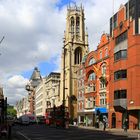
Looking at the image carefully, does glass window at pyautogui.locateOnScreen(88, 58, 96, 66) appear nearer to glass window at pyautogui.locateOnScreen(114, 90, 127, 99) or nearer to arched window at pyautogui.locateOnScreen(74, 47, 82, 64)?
glass window at pyautogui.locateOnScreen(114, 90, 127, 99)

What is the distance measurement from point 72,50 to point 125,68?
2244 inches

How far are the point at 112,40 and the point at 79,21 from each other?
5552 centimetres

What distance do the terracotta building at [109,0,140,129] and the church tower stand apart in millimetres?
44196

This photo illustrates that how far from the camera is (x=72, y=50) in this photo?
130 m

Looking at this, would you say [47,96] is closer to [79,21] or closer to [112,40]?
[79,21]

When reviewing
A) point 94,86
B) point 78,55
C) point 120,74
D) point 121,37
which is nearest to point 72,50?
point 78,55

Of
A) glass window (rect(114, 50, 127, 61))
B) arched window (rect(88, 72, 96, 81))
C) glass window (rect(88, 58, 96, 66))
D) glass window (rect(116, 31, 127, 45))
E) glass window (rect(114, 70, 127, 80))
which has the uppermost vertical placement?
glass window (rect(116, 31, 127, 45))

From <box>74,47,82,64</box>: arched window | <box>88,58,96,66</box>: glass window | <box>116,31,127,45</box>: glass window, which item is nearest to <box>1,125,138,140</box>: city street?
<box>116,31,127,45</box>: glass window

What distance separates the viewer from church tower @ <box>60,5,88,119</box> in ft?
414

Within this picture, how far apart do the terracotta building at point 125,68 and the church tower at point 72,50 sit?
44.2 metres

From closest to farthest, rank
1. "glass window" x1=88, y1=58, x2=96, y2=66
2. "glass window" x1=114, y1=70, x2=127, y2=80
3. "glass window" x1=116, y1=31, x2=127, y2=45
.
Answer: "glass window" x1=114, y1=70, x2=127, y2=80 < "glass window" x1=116, y1=31, x2=127, y2=45 < "glass window" x1=88, y1=58, x2=96, y2=66

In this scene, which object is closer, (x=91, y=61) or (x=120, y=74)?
(x=120, y=74)

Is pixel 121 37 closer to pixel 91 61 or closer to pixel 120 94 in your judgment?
pixel 120 94

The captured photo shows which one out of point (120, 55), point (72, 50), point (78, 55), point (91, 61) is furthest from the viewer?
point (78, 55)
